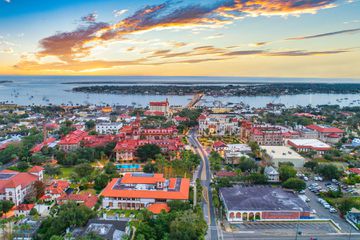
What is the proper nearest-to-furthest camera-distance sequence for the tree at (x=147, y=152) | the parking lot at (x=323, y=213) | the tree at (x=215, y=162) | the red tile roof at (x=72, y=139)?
the parking lot at (x=323, y=213) → the tree at (x=215, y=162) → the tree at (x=147, y=152) → the red tile roof at (x=72, y=139)

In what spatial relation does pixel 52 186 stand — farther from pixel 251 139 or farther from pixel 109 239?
pixel 251 139

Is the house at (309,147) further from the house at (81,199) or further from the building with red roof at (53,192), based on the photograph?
the building with red roof at (53,192)

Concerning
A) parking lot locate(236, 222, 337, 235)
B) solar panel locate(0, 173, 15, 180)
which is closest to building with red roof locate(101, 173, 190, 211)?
parking lot locate(236, 222, 337, 235)

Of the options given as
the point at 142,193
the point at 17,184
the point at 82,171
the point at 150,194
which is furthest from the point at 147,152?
the point at 17,184

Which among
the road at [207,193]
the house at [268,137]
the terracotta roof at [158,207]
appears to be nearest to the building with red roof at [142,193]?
the terracotta roof at [158,207]

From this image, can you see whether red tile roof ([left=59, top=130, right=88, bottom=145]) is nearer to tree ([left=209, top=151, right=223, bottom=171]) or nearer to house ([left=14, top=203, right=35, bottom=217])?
house ([left=14, top=203, right=35, bottom=217])
